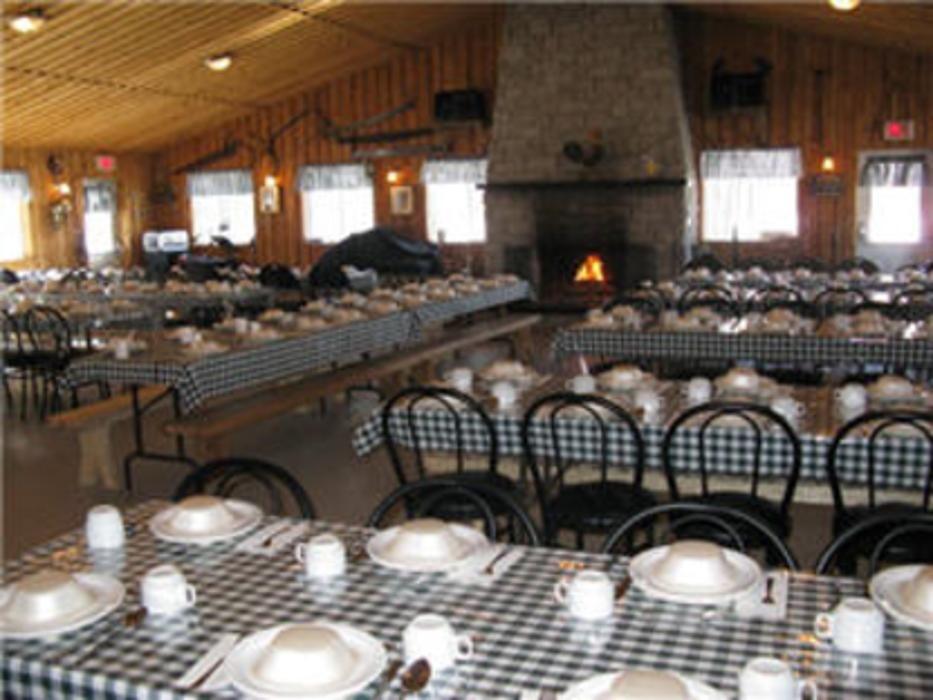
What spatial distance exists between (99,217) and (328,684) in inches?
661

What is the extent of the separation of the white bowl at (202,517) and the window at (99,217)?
50.0 ft

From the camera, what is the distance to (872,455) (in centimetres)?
361

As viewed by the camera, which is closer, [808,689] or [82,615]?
[808,689]

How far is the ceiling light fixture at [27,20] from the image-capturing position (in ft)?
28.3

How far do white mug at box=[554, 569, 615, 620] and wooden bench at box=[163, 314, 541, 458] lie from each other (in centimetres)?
383

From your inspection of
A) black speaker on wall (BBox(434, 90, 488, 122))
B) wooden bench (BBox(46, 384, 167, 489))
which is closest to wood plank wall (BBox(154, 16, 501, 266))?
black speaker on wall (BBox(434, 90, 488, 122))

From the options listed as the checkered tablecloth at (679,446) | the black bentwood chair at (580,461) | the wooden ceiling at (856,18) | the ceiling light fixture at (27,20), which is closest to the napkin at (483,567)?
the black bentwood chair at (580,461)

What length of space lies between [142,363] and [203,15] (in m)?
6.79

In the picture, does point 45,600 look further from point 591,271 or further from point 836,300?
point 591,271

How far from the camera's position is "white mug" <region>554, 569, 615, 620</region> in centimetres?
218

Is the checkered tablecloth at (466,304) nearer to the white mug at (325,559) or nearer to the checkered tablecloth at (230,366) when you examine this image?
the checkered tablecloth at (230,366)

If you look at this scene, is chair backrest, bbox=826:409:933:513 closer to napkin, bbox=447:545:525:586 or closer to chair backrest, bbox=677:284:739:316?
napkin, bbox=447:545:525:586

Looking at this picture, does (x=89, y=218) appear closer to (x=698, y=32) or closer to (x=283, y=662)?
(x=698, y=32)

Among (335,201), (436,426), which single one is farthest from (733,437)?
(335,201)
